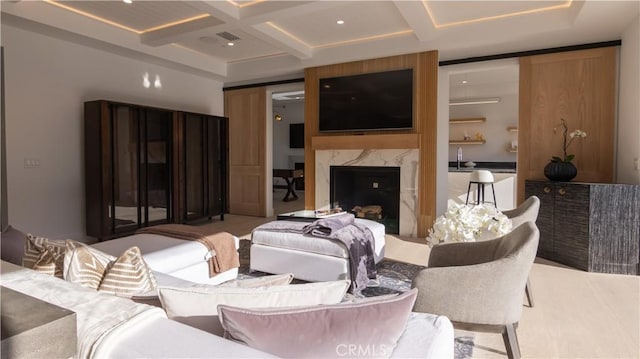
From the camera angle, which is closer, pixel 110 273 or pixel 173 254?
pixel 110 273

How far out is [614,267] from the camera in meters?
3.32

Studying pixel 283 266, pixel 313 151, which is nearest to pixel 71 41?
pixel 313 151

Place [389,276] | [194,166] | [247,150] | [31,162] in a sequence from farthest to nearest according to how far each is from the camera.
Answer: [247,150], [194,166], [31,162], [389,276]

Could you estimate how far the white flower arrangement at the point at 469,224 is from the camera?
1.96m

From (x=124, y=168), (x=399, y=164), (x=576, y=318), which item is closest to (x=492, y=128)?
(x=399, y=164)

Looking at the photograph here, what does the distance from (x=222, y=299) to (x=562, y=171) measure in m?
4.18

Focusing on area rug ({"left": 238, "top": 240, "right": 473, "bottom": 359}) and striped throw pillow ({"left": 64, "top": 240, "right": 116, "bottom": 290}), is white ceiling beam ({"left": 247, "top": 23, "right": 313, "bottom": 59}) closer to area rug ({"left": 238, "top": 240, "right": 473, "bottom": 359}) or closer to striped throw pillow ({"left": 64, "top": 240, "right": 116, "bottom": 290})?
area rug ({"left": 238, "top": 240, "right": 473, "bottom": 359})

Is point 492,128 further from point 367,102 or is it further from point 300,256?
point 300,256

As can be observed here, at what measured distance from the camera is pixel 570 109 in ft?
14.2

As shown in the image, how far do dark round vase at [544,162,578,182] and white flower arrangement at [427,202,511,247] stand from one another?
2.48m

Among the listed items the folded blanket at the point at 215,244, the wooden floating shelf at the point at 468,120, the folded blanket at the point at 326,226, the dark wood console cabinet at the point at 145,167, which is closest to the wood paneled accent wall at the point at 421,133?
the folded blanket at the point at 326,226

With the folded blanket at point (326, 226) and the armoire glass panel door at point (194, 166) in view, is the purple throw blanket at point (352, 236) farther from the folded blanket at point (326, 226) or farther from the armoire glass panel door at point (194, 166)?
the armoire glass panel door at point (194, 166)

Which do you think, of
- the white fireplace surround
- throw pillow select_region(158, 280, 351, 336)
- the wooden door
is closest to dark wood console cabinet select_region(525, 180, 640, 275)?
the white fireplace surround

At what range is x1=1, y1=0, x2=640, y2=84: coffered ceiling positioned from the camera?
3.68 meters
